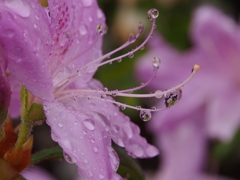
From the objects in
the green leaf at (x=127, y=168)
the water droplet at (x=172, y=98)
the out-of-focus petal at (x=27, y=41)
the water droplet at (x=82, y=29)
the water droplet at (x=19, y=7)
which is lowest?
the green leaf at (x=127, y=168)

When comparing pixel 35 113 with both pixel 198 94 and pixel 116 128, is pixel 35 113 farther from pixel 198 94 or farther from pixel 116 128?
pixel 198 94

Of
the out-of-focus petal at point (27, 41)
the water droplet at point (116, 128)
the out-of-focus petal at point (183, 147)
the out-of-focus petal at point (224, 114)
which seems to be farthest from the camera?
the out-of-focus petal at point (183, 147)

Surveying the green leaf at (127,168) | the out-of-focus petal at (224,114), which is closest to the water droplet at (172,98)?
the green leaf at (127,168)

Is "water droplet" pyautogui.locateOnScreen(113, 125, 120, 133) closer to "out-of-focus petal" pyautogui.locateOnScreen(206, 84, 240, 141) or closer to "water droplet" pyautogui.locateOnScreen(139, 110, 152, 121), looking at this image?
"water droplet" pyautogui.locateOnScreen(139, 110, 152, 121)

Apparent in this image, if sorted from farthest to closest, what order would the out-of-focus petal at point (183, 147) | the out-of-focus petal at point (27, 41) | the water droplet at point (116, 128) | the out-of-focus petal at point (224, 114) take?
the out-of-focus petal at point (183, 147) → the out-of-focus petal at point (224, 114) → the water droplet at point (116, 128) → the out-of-focus petal at point (27, 41)

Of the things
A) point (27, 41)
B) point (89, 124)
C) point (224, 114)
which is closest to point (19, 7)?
point (27, 41)

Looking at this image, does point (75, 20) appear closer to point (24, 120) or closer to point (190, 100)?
point (24, 120)

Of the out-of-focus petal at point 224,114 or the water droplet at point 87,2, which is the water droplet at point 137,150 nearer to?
the water droplet at point 87,2
